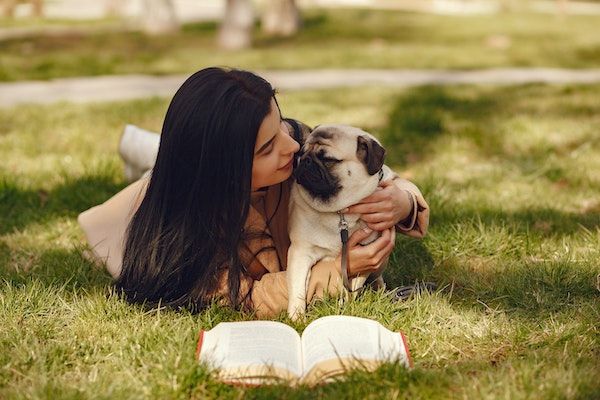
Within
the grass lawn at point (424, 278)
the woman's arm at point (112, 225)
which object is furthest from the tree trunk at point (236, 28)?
the woman's arm at point (112, 225)

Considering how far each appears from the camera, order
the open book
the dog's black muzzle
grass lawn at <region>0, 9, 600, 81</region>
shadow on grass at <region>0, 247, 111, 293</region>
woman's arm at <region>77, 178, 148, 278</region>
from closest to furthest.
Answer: the open book → the dog's black muzzle → shadow on grass at <region>0, 247, 111, 293</region> → woman's arm at <region>77, 178, 148, 278</region> → grass lawn at <region>0, 9, 600, 81</region>

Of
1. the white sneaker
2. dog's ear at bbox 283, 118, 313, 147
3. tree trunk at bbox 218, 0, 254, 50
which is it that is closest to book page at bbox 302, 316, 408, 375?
dog's ear at bbox 283, 118, 313, 147

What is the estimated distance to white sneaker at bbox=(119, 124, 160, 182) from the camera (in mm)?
5051

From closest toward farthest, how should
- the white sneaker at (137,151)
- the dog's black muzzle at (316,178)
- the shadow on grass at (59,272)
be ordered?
1. the dog's black muzzle at (316,178)
2. the shadow on grass at (59,272)
3. the white sneaker at (137,151)

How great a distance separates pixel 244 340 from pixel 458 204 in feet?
7.56

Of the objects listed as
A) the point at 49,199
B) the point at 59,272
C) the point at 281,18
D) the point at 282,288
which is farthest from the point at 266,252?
the point at 281,18

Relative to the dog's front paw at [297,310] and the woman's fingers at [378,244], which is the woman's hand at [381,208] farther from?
the dog's front paw at [297,310]

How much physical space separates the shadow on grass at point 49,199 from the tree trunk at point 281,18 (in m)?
10.8

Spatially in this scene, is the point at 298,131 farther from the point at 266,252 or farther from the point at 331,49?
the point at 331,49

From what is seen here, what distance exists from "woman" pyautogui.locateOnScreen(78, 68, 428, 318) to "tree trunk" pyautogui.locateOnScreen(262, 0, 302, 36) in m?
12.5

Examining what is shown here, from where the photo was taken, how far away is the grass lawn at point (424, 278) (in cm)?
272

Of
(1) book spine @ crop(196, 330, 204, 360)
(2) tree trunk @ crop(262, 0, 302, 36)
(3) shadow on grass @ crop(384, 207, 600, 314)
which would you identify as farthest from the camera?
(2) tree trunk @ crop(262, 0, 302, 36)

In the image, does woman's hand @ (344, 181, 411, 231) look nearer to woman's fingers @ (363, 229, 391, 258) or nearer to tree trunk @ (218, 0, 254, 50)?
woman's fingers @ (363, 229, 391, 258)

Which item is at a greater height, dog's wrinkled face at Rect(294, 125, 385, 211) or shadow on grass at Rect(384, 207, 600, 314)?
dog's wrinkled face at Rect(294, 125, 385, 211)
